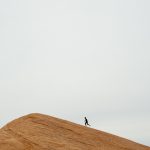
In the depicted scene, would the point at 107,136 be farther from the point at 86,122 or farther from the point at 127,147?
the point at 86,122

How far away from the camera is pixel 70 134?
27203mm

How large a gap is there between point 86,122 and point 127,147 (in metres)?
10.9

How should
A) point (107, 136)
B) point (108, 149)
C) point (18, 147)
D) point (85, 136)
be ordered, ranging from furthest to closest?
point (107, 136)
point (85, 136)
point (108, 149)
point (18, 147)

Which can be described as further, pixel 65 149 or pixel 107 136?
pixel 107 136

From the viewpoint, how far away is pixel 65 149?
23.4 m

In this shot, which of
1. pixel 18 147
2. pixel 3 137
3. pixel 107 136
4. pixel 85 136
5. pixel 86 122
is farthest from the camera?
pixel 86 122

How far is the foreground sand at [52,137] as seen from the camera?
23.4m

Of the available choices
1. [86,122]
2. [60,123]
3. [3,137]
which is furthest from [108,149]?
[86,122]

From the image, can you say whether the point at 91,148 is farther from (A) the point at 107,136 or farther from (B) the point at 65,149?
(A) the point at 107,136

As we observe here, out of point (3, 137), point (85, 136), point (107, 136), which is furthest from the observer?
point (107, 136)

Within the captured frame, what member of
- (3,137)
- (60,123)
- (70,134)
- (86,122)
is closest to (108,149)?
(70,134)

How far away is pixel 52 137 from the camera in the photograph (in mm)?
25250

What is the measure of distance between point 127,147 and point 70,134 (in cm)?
504

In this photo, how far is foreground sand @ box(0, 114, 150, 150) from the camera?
2336 cm
